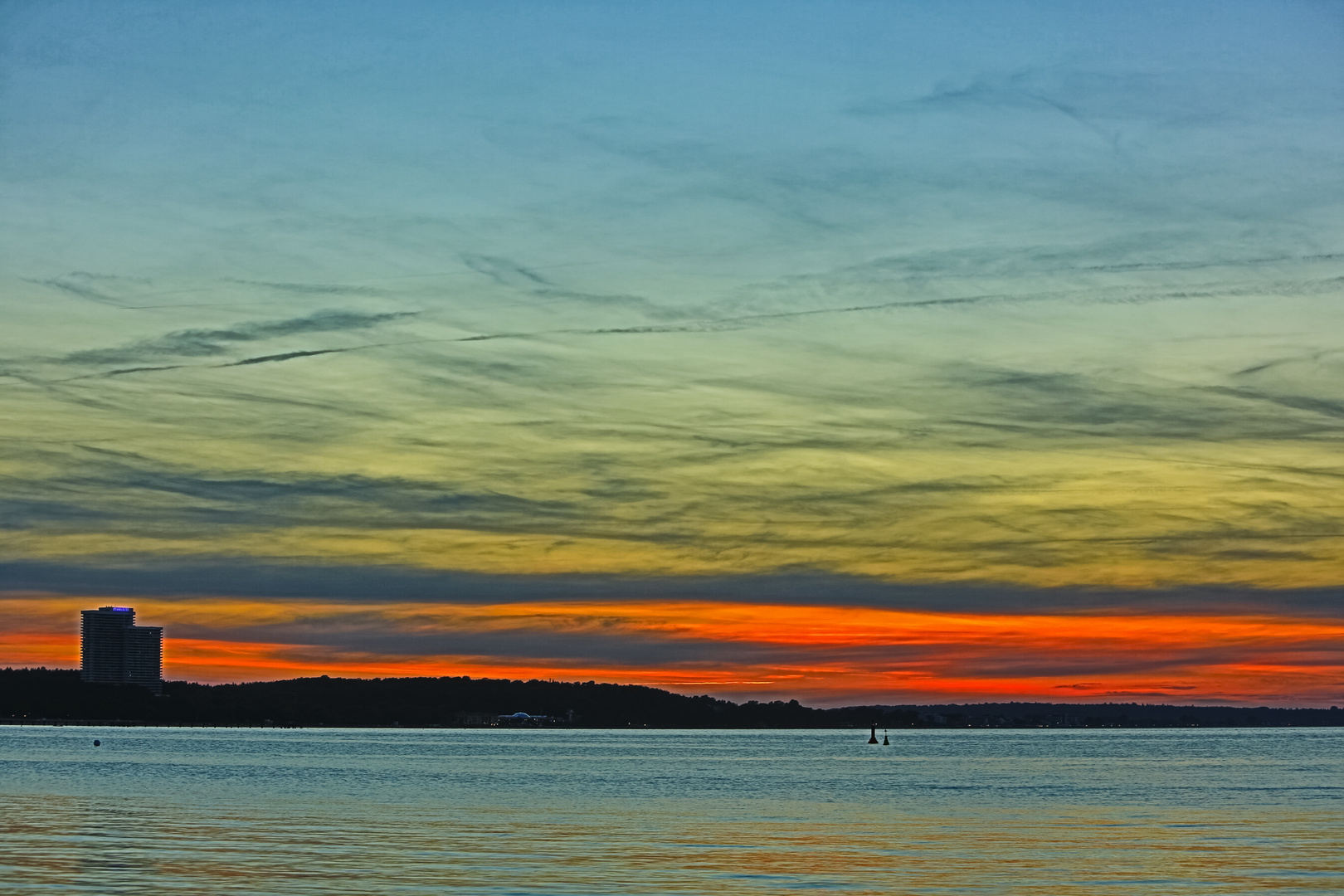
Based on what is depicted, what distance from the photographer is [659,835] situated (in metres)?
63.8

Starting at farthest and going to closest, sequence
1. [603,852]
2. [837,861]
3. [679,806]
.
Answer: [679,806] < [603,852] < [837,861]

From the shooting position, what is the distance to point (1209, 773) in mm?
137875

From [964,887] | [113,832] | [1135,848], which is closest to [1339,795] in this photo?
[1135,848]

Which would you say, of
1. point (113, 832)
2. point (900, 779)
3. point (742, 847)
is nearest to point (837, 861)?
point (742, 847)

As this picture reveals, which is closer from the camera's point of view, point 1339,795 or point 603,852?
point 603,852

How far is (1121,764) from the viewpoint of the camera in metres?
169

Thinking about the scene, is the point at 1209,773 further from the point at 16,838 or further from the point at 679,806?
the point at 16,838

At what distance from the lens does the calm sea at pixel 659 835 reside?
44844 millimetres

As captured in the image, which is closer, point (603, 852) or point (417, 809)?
point (603, 852)

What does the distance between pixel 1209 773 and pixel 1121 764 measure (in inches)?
1232

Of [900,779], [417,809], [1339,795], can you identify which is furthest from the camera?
[900,779]

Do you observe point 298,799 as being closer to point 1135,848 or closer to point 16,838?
point 16,838

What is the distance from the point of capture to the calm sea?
44844 mm

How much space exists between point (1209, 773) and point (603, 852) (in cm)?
9925
